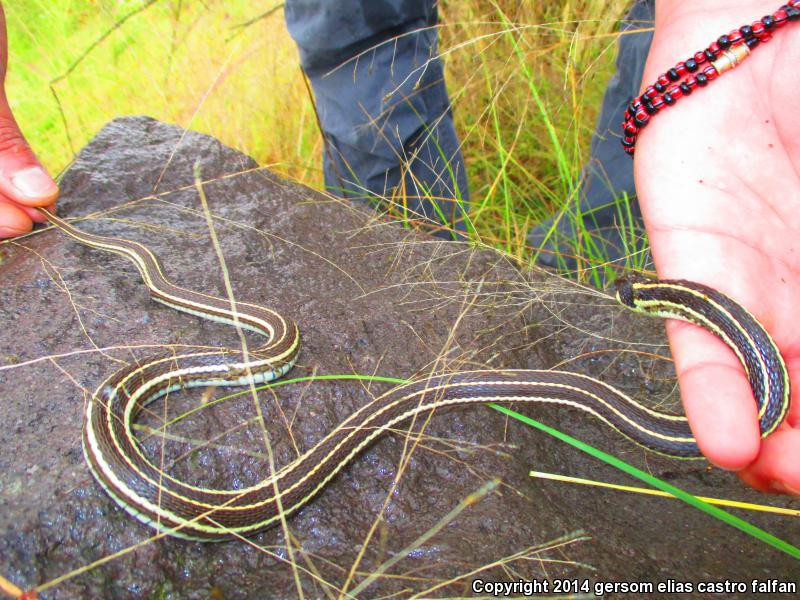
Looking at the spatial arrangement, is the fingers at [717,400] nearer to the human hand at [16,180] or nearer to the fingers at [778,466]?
the fingers at [778,466]

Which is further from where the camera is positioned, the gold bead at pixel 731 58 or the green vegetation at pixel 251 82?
the green vegetation at pixel 251 82

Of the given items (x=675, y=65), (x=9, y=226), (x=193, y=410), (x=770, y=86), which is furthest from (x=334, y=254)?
(x=770, y=86)

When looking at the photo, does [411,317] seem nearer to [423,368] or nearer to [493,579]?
[423,368]

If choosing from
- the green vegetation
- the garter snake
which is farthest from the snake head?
the green vegetation

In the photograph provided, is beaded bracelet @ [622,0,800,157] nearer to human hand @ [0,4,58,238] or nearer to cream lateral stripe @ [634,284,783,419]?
cream lateral stripe @ [634,284,783,419]

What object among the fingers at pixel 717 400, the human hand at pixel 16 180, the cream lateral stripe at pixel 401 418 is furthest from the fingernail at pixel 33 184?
the fingers at pixel 717 400

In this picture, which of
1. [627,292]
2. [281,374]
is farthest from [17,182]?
[627,292]

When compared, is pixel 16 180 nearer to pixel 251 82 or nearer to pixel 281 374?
pixel 281 374
